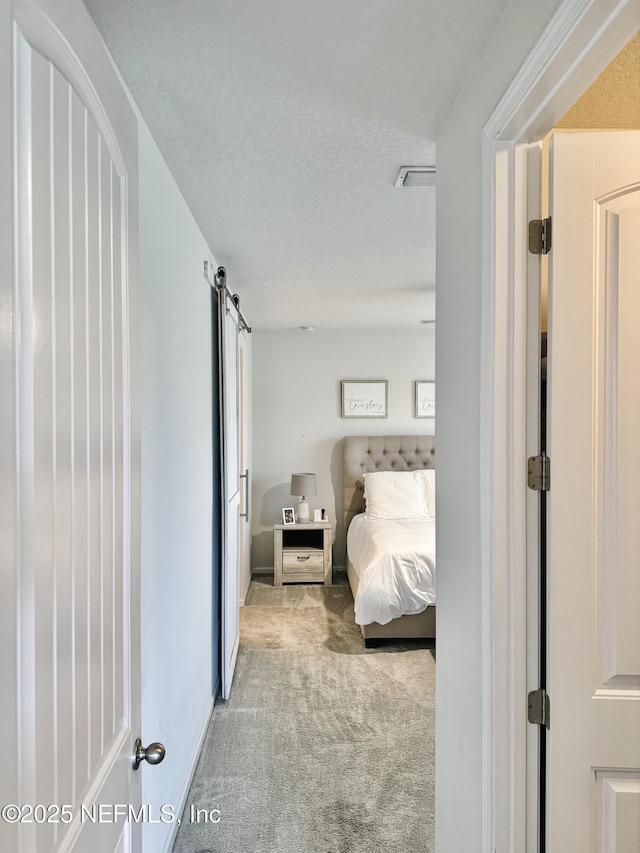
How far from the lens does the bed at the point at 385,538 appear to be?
390cm

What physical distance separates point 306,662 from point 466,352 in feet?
9.37

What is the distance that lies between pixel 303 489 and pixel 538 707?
14.2 ft

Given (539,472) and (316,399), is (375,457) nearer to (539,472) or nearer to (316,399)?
(316,399)

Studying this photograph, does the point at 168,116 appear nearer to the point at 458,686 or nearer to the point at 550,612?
the point at 550,612

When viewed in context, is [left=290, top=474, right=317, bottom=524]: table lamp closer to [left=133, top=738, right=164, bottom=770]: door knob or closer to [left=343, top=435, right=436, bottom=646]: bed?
[left=343, top=435, right=436, bottom=646]: bed

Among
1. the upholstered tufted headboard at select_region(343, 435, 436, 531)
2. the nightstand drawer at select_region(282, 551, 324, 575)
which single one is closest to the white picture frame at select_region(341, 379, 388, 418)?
the upholstered tufted headboard at select_region(343, 435, 436, 531)

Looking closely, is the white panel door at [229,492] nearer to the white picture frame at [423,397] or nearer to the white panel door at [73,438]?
the white panel door at [73,438]

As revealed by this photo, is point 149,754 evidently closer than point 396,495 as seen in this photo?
Yes

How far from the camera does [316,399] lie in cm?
605

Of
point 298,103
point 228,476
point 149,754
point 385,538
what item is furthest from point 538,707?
point 385,538

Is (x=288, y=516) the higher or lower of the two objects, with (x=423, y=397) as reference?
lower

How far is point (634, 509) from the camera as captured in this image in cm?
126

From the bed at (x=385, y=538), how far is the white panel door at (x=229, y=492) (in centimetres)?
88

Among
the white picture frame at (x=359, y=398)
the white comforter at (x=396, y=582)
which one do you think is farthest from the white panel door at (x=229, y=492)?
the white picture frame at (x=359, y=398)
